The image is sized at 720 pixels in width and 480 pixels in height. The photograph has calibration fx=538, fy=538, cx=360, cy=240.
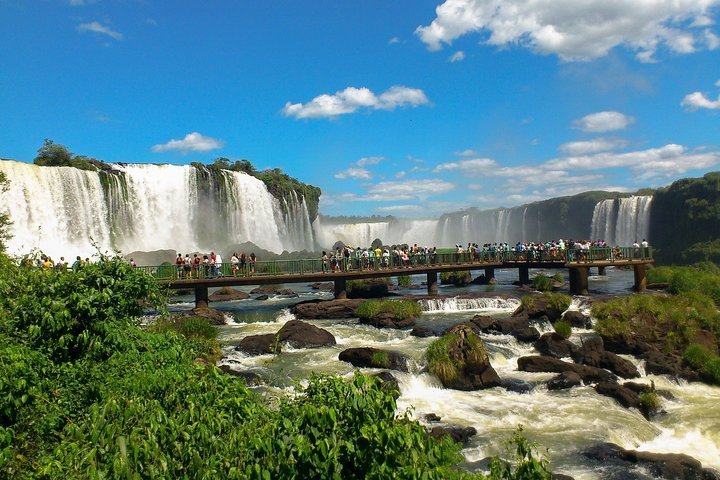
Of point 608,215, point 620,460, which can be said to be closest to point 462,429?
point 620,460

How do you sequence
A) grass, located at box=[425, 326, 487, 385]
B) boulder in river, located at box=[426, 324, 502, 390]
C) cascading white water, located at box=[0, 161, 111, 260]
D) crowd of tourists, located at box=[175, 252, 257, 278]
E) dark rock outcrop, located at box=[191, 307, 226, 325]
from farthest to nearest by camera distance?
cascading white water, located at box=[0, 161, 111, 260] → crowd of tourists, located at box=[175, 252, 257, 278] → dark rock outcrop, located at box=[191, 307, 226, 325] → grass, located at box=[425, 326, 487, 385] → boulder in river, located at box=[426, 324, 502, 390]

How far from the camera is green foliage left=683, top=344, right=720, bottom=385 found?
14797 mm

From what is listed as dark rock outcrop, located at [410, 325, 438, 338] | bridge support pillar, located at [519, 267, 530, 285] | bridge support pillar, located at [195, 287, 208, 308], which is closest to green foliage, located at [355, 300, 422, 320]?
dark rock outcrop, located at [410, 325, 438, 338]

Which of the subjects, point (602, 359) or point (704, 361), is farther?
point (602, 359)

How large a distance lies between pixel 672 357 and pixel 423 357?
7.63 meters

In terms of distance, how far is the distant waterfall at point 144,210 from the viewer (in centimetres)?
3588

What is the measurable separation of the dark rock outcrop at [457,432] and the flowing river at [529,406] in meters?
0.14

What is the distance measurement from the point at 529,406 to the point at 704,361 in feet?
20.7

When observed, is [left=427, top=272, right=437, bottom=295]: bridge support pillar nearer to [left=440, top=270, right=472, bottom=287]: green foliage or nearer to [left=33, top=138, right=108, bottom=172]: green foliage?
[left=440, top=270, right=472, bottom=287]: green foliage

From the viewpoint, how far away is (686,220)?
60312 mm

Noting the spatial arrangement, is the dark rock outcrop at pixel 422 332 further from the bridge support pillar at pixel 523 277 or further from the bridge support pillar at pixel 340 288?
the bridge support pillar at pixel 523 277

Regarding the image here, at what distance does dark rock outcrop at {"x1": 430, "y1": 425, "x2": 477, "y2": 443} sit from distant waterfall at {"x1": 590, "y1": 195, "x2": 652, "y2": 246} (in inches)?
2265

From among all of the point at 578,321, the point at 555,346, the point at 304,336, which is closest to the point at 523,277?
the point at 578,321

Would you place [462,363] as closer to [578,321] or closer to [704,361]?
[704,361]
